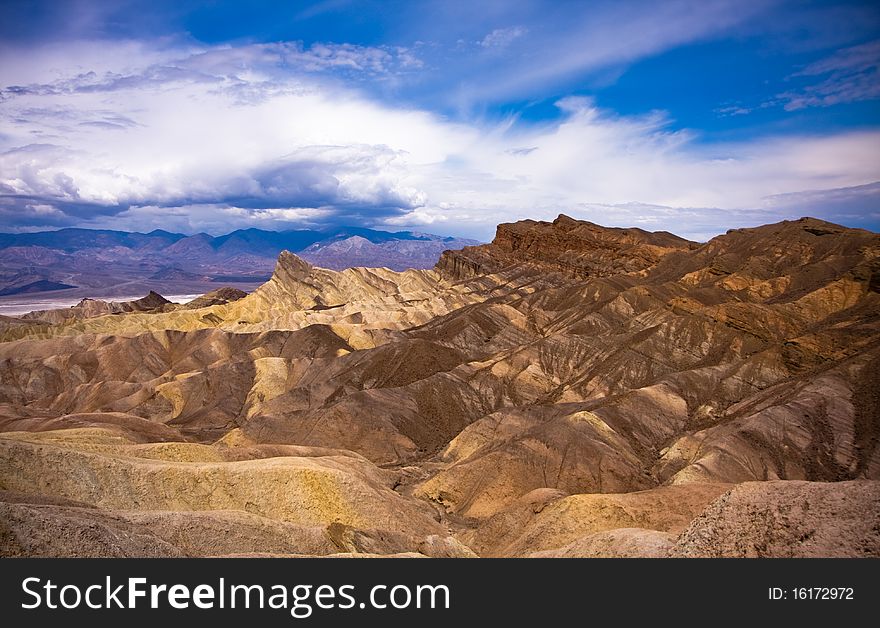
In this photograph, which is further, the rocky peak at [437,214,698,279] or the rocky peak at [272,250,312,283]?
the rocky peak at [272,250,312,283]

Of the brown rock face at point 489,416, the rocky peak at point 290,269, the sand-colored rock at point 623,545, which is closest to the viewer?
the sand-colored rock at point 623,545

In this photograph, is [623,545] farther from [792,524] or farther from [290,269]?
[290,269]

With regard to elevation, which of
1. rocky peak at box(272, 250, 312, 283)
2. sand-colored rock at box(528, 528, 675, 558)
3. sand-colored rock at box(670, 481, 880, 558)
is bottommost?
sand-colored rock at box(528, 528, 675, 558)

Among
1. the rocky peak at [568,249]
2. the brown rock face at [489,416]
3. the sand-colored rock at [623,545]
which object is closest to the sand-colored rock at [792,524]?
the brown rock face at [489,416]

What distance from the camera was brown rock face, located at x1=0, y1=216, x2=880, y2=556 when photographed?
68.3 ft

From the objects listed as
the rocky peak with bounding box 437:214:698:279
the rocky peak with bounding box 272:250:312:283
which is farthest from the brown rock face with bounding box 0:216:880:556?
the rocky peak with bounding box 272:250:312:283

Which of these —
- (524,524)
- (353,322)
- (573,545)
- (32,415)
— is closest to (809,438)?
(524,524)

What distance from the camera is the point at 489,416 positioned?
158 ft

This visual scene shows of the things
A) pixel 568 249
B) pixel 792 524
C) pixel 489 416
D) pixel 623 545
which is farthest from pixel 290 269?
pixel 792 524

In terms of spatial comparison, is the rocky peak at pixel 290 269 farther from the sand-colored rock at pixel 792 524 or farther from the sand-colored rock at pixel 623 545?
the sand-colored rock at pixel 792 524

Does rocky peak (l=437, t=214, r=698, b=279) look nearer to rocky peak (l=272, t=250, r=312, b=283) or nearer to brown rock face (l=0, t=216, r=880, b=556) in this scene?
brown rock face (l=0, t=216, r=880, b=556)

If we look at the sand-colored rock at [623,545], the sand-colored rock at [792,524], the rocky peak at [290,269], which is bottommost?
the sand-colored rock at [623,545]

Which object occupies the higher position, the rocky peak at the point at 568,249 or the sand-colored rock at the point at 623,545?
the rocky peak at the point at 568,249

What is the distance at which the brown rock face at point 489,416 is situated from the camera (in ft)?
68.3
